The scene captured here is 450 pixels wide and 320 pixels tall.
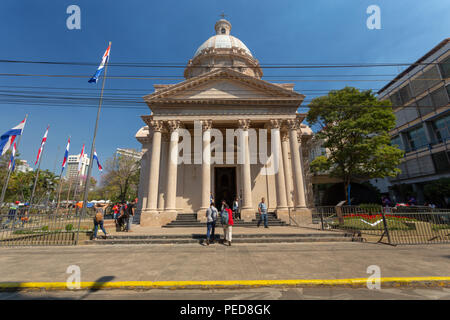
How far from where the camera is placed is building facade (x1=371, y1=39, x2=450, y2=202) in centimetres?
2487

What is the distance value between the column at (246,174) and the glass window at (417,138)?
99.5 ft

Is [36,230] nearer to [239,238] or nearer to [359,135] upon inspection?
[239,238]

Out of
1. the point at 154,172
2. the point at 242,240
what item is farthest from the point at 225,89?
the point at 242,240

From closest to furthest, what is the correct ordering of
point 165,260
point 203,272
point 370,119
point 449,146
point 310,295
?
point 310,295 → point 203,272 → point 165,260 → point 370,119 → point 449,146

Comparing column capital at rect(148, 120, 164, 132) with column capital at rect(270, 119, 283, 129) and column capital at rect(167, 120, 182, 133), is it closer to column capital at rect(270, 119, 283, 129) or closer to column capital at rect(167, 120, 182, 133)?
column capital at rect(167, 120, 182, 133)

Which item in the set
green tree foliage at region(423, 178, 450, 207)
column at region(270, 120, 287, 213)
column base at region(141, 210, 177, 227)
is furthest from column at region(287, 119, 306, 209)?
green tree foliage at region(423, 178, 450, 207)

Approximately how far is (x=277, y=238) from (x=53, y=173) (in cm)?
5211

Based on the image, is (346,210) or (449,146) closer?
(346,210)

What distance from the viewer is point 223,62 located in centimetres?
2741

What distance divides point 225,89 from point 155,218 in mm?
12561

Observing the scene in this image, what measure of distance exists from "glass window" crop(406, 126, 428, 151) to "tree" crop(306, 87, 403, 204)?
1360 centimetres
